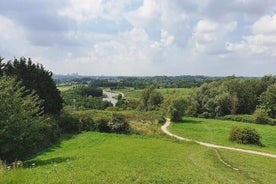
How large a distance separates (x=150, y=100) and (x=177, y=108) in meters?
27.3

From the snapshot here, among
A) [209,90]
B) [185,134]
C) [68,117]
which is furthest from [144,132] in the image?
[209,90]

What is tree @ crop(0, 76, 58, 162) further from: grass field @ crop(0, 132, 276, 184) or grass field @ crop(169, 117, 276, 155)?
grass field @ crop(169, 117, 276, 155)

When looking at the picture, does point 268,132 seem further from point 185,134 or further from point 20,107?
point 20,107

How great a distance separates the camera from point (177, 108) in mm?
81062

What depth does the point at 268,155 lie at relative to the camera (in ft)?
142

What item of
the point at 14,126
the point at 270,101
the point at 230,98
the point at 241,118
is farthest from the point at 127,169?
the point at 270,101

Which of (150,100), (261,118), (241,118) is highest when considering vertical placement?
(150,100)

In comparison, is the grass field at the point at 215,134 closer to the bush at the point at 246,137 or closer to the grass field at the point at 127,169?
the bush at the point at 246,137

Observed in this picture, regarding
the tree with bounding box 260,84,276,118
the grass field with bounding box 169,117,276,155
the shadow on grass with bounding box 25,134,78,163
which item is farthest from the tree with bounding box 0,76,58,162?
the tree with bounding box 260,84,276,118

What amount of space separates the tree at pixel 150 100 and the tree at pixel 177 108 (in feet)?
77.0

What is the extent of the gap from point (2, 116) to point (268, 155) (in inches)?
1291

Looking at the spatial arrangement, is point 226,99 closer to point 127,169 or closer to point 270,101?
point 270,101

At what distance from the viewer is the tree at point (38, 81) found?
60.7 metres

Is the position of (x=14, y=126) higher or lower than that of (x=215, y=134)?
higher
